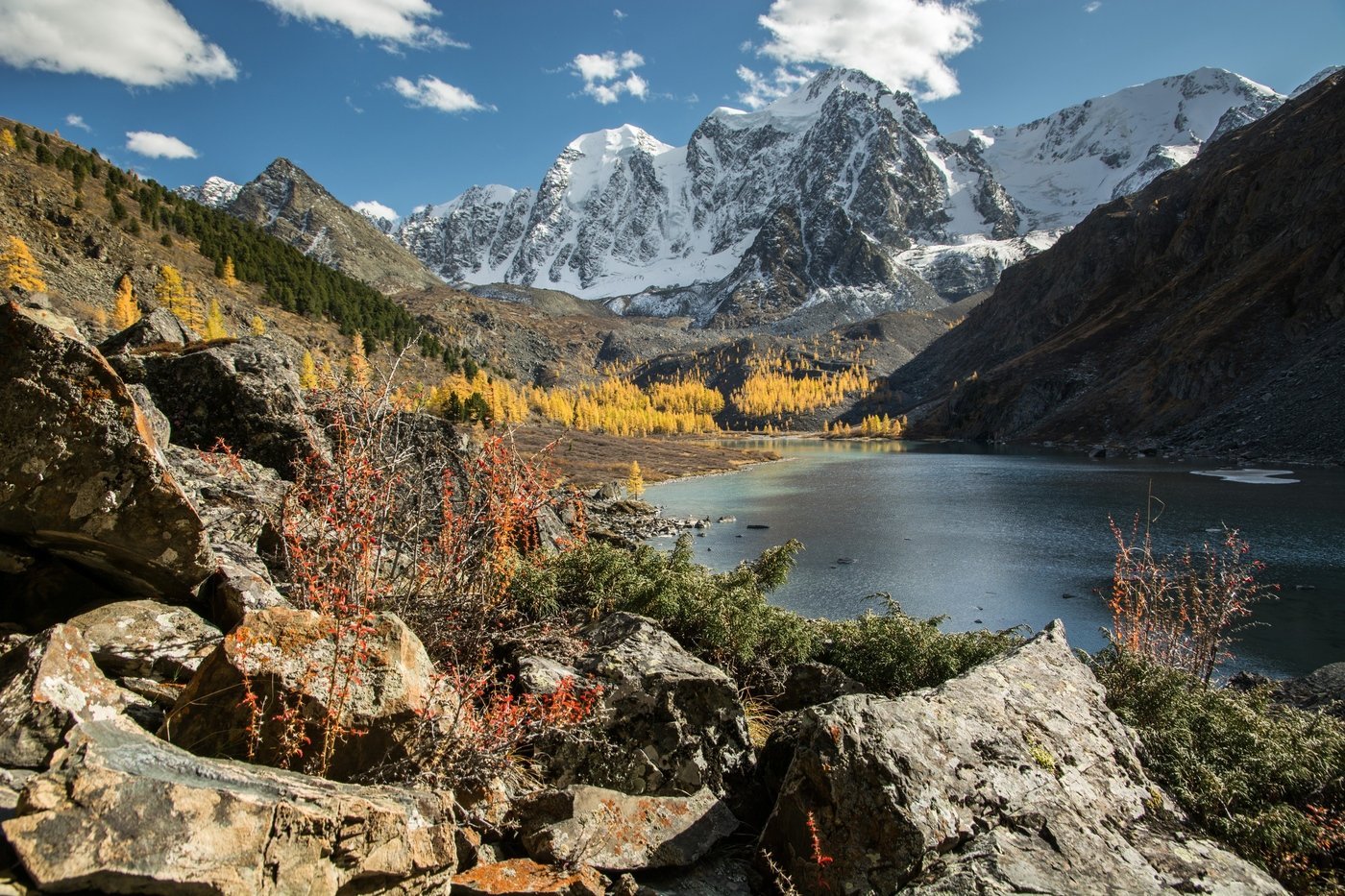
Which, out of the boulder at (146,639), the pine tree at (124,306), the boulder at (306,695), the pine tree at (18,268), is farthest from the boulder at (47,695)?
the pine tree at (124,306)

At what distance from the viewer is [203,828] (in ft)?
8.50

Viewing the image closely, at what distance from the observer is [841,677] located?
7754mm

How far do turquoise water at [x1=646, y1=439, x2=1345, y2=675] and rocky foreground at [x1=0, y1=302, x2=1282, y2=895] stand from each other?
19.5 m

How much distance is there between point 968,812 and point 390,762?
3.67 metres

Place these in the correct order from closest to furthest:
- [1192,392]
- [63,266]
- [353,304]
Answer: [63,266] < [1192,392] < [353,304]

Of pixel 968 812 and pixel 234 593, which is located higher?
pixel 234 593

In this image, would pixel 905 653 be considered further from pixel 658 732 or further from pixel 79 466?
pixel 79 466

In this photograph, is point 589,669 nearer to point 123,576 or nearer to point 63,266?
point 123,576

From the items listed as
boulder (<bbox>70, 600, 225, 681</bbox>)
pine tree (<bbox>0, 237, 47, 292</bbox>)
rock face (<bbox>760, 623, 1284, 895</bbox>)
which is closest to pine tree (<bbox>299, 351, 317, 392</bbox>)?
boulder (<bbox>70, 600, 225, 681</bbox>)

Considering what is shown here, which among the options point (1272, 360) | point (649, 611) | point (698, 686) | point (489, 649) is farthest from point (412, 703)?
point (1272, 360)

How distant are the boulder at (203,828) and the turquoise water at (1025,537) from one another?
22296 millimetres

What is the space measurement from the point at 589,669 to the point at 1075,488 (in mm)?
76555

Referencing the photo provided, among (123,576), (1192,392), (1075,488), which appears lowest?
(1075,488)

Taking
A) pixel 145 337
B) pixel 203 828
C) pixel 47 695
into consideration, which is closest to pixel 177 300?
pixel 145 337
